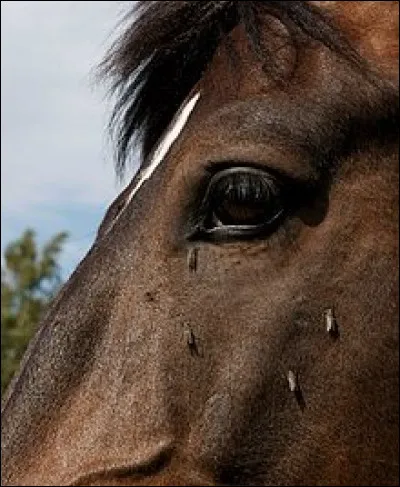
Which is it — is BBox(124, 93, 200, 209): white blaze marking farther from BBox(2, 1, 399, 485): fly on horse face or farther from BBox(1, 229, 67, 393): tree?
BBox(1, 229, 67, 393): tree

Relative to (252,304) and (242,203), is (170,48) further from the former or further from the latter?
(252,304)

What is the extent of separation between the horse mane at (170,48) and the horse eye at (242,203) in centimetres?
29

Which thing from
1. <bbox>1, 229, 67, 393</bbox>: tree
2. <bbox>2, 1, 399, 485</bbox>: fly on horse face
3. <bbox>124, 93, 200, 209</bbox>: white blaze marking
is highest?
<bbox>1, 229, 67, 393</bbox>: tree

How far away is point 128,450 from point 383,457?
0.48 m

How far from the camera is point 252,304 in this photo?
2266mm

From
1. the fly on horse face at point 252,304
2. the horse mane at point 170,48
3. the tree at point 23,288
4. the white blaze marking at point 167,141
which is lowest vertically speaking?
the fly on horse face at point 252,304

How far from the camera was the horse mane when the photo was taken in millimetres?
2547

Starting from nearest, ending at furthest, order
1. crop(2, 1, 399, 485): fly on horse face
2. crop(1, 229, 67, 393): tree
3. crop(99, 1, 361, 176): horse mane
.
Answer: crop(2, 1, 399, 485): fly on horse face
crop(99, 1, 361, 176): horse mane
crop(1, 229, 67, 393): tree

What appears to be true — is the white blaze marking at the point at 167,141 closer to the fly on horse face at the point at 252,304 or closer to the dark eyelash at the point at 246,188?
Result: the fly on horse face at the point at 252,304

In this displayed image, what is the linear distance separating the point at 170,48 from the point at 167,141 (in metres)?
0.40

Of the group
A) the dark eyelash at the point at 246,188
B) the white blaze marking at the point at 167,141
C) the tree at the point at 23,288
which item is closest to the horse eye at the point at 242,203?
the dark eyelash at the point at 246,188

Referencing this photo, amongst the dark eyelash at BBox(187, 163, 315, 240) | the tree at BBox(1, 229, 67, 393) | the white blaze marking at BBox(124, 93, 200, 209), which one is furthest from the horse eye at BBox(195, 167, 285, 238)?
the tree at BBox(1, 229, 67, 393)

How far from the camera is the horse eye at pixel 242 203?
232cm

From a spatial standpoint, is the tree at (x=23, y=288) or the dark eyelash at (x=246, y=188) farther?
the tree at (x=23, y=288)
